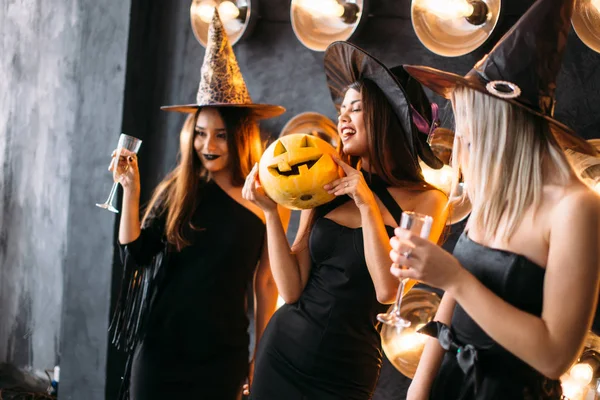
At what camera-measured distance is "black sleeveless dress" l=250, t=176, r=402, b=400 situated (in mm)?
2404

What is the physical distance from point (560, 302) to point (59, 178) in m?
4.17

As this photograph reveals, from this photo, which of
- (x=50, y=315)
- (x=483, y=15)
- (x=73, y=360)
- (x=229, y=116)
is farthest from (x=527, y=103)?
(x=50, y=315)

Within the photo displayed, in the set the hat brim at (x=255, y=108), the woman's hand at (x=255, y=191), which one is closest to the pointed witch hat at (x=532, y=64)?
the woman's hand at (x=255, y=191)

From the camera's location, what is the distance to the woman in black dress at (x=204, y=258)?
10.0 ft

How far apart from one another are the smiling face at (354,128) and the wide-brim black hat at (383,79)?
0.09 meters

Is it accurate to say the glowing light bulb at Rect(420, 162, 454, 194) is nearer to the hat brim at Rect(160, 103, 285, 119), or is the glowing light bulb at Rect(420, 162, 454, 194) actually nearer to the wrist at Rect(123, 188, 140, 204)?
the hat brim at Rect(160, 103, 285, 119)

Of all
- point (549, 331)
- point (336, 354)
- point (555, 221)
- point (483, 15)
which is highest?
point (483, 15)

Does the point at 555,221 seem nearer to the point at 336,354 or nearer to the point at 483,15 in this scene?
the point at 336,354

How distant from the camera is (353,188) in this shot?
232 cm

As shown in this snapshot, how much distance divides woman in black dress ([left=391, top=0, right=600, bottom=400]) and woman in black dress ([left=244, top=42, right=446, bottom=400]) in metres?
0.55

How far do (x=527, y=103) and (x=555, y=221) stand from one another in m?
0.31

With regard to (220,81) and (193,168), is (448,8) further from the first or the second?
(193,168)

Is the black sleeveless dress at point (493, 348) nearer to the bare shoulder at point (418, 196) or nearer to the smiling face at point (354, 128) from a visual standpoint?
the bare shoulder at point (418, 196)

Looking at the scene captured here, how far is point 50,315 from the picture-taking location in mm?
5113
